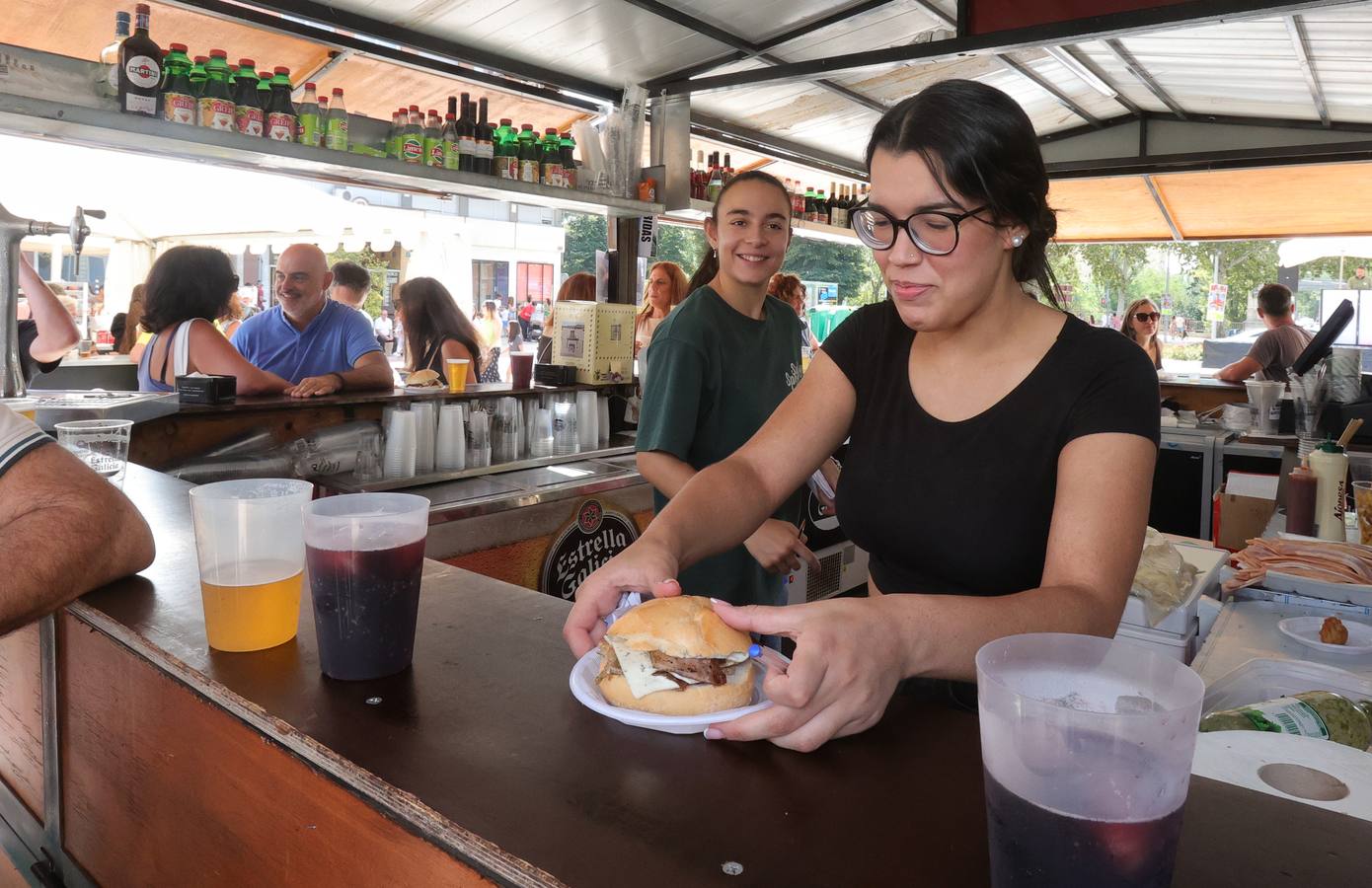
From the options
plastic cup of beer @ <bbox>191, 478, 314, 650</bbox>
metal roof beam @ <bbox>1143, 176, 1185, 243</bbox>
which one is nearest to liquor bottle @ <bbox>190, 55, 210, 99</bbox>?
plastic cup of beer @ <bbox>191, 478, 314, 650</bbox>

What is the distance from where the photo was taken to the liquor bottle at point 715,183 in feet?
17.3

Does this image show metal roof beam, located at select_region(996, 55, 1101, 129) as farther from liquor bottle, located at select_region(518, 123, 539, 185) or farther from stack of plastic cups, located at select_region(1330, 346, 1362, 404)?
liquor bottle, located at select_region(518, 123, 539, 185)

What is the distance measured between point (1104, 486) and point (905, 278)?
40 cm

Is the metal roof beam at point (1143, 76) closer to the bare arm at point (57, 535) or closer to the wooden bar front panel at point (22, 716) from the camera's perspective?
the bare arm at point (57, 535)

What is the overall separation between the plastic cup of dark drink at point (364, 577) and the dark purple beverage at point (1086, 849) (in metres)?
0.68

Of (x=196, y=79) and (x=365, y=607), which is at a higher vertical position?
(x=196, y=79)

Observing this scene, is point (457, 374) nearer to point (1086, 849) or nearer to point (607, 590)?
A: point (607, 590)

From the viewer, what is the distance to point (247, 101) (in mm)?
3238

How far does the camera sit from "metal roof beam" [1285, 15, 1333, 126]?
202 inches

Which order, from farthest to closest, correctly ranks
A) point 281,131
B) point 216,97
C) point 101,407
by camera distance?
point 281,131 → point 216,97 → point 101,407

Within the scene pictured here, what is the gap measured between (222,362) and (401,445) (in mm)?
730

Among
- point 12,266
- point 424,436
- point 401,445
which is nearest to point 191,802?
point 12,266

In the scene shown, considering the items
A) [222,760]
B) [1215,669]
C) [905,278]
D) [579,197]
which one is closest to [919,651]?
[905,278]

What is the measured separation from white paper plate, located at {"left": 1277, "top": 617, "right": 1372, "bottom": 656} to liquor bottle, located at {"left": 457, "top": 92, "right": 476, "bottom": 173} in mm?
3326
